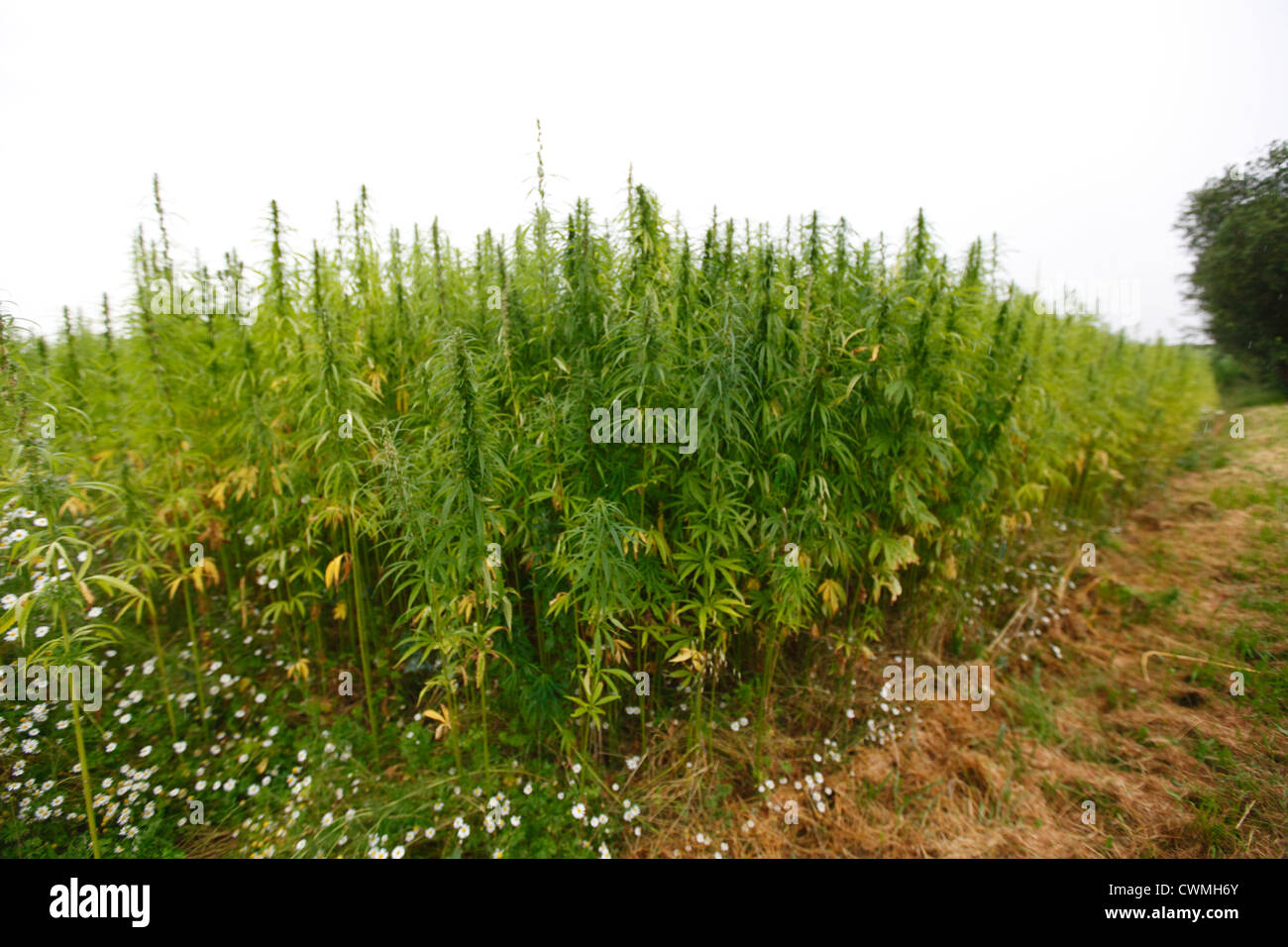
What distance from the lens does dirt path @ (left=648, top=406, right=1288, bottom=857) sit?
7.65 feet

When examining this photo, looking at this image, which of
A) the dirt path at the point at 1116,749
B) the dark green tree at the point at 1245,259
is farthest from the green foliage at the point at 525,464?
the dark green tree at the point at 1245,259

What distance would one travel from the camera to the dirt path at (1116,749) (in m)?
2.33

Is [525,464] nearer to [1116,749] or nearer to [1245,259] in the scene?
[1116,749]

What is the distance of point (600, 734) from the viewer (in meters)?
2.43

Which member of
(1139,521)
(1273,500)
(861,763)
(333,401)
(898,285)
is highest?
(898,285)

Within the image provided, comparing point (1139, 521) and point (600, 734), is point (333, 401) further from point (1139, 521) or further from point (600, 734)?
point (1139, 521)

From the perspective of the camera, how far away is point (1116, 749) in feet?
9.39

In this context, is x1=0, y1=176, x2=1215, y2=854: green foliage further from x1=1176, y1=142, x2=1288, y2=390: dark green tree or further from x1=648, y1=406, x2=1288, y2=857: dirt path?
x1=1176, y1=142, x2=1288, y2=390: dark green tree

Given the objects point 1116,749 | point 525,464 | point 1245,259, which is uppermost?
point 1245,259

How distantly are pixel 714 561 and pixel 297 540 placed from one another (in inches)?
76.9

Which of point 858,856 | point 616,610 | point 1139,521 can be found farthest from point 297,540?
point 1139,521

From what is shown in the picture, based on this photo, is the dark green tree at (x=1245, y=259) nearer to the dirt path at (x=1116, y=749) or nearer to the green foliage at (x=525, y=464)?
the dirt path at (x=1116, y=749)

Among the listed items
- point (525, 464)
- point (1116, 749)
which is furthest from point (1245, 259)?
point (525, 464)

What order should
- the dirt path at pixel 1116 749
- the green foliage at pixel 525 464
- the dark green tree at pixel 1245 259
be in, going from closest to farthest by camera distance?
the green foliage at pixel 525 464 < the dirt path at pixel 1116 749 < the dark green tree at pixel 1245 259
